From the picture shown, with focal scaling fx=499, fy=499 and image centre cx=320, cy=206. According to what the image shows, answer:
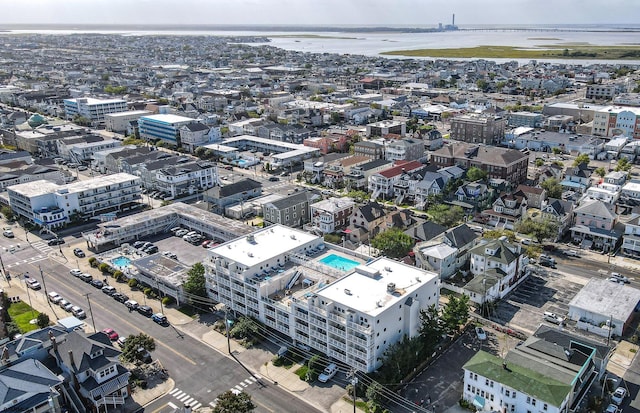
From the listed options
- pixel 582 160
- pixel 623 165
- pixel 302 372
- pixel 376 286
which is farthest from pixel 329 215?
pixel 623 165

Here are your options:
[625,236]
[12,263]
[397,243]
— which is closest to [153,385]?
[397,243]

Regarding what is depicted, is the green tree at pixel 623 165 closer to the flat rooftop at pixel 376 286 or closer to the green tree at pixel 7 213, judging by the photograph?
the flat rooftop at pixel 376 286

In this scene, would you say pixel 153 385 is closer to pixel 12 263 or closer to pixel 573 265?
pixel 12 263

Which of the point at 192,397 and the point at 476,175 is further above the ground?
the point at 476,175

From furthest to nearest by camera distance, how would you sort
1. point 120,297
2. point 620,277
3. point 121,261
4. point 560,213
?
1. point 560,213
2. point 121,261
3. point 620,277
4. point 120,297

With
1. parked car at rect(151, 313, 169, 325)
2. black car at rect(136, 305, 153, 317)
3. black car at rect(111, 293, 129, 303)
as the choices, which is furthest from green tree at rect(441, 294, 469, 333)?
black car at rect(111, 293, 129, 303)

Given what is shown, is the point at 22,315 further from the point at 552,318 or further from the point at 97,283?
the point at 552,318
